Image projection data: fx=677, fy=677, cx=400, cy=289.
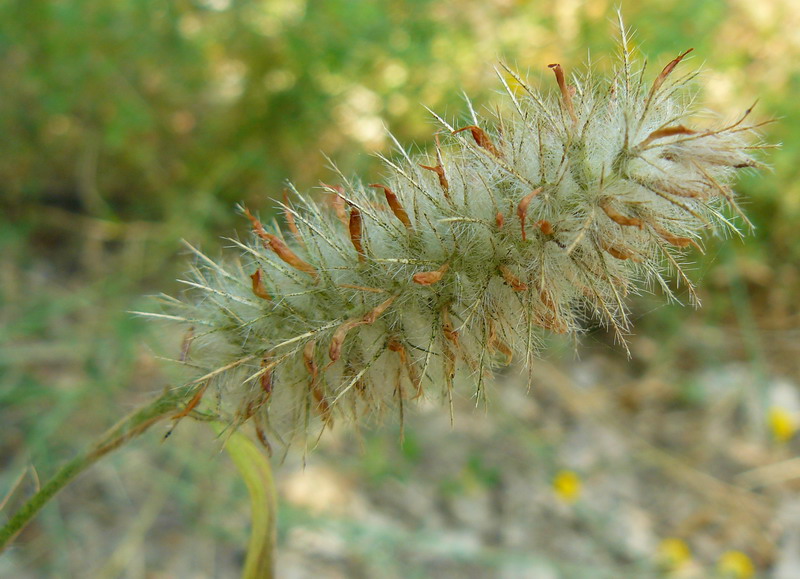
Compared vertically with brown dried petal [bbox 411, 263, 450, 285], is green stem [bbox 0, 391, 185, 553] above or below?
below

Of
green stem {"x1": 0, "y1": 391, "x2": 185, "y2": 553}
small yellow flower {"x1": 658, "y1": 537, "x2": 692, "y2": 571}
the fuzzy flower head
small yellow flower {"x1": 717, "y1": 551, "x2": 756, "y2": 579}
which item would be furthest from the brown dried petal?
small yellow flower {"x1": 717, "y1": 551, "x2": 756, "y2": 579}

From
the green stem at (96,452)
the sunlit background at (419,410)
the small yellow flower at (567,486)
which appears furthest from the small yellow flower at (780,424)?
the green stem at (96,452)

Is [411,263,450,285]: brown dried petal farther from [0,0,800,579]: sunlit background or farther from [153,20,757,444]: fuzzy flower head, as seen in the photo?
[0,0,800,579]: sunlit background

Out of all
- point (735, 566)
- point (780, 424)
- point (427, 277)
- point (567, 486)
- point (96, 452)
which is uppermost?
point (780, 424)

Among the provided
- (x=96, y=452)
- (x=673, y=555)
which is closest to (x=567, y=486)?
(x=673, y=555)

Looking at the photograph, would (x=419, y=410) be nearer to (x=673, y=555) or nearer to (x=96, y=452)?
(x=673, y=555)

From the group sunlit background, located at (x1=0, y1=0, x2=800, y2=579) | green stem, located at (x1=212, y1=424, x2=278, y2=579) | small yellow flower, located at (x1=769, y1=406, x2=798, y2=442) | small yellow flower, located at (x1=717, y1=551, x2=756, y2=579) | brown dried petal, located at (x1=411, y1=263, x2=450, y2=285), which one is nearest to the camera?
brown dried petal, located at (x1=411, y1=263, x2=450, y2=285)

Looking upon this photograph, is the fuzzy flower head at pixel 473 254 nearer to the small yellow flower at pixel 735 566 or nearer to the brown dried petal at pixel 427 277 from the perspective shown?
the brown dried petal at pixel 427 277
